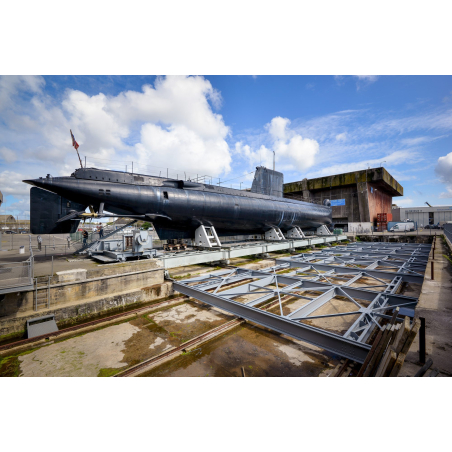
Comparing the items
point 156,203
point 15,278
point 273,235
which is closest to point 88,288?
point 15,278

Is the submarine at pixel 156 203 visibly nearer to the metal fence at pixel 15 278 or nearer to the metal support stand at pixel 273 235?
the metal support stand at pixel 273 235

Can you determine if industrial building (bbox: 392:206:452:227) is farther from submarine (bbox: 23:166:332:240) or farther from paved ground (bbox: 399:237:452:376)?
paved ground (bbox: 399:237:452:376)

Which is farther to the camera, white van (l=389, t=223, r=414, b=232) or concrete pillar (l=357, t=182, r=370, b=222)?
white van (l=389, t=223, r=414, b=232)

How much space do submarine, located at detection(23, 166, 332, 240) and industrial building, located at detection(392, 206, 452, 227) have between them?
51.3 meters

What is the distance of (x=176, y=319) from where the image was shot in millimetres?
6867

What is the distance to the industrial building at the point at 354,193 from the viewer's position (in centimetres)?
3266

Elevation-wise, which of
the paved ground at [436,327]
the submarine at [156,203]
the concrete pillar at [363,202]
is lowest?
the paved ground at [436,327]

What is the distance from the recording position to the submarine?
→ 911 cm

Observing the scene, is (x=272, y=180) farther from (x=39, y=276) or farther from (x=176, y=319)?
(x=39, y=276)

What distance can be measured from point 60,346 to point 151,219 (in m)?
6.41

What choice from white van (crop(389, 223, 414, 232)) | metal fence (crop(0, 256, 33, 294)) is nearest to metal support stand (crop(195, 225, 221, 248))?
metal fence (crop(0, 256, 33, 294))

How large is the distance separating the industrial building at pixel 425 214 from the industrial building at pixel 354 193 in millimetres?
19483

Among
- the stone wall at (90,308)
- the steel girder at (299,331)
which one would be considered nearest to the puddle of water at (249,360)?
the steel girder at (299,331)
